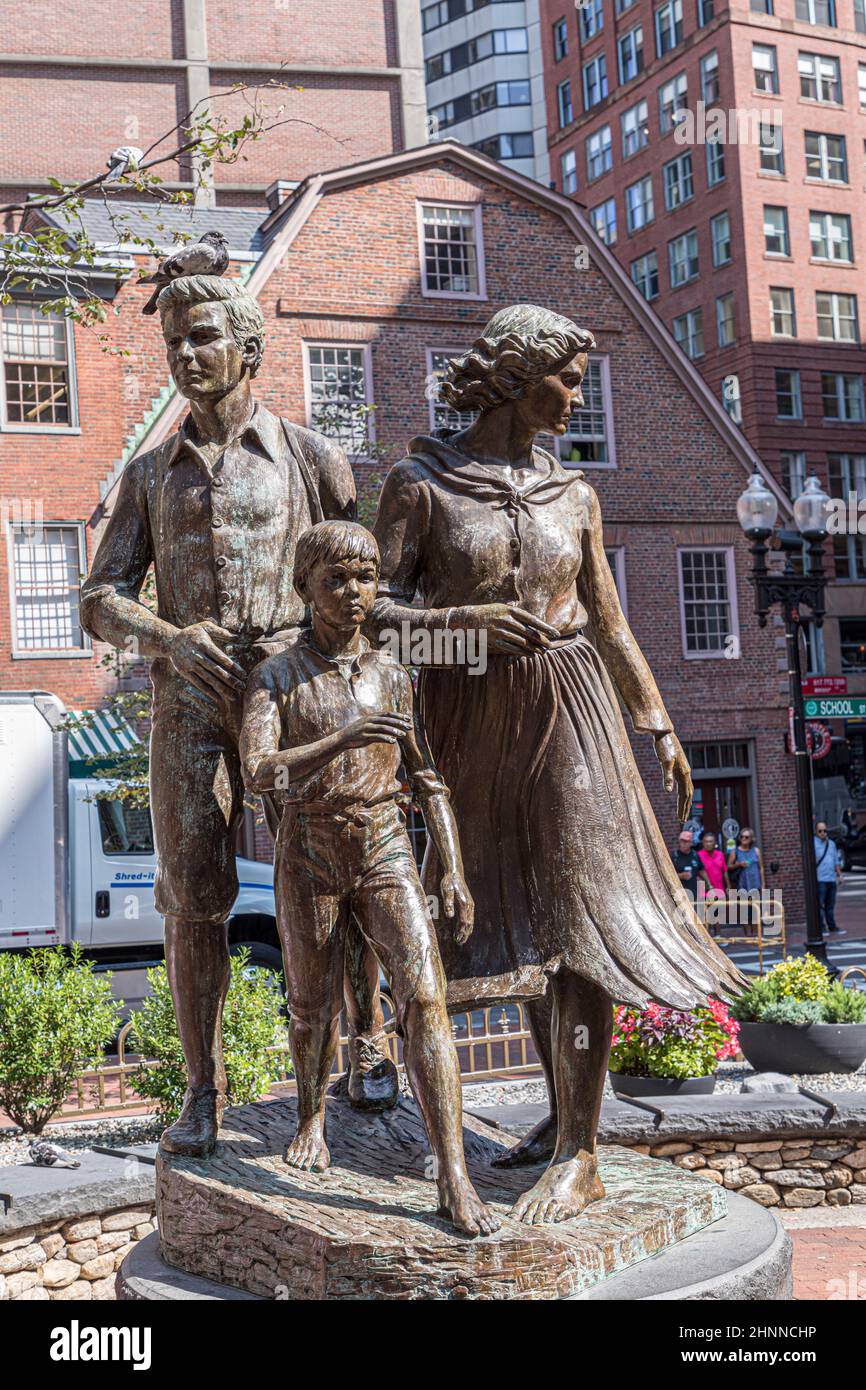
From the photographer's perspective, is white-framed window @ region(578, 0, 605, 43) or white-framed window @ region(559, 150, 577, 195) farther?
white-framed window @ region(559, 150, 577, 195)

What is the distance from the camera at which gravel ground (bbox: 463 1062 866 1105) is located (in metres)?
8.96

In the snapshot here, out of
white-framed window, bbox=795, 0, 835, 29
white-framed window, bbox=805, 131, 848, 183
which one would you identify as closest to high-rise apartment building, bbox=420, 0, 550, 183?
white-framed window, bbox=795, 0, 835, 29

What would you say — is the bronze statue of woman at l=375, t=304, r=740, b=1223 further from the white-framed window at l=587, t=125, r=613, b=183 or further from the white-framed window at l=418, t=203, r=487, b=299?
the white-framed window at l=587, t=125, r=613, b=183

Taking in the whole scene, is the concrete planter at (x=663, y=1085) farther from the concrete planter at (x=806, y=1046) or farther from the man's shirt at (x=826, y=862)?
the man's shirt at (x=826, y=862)

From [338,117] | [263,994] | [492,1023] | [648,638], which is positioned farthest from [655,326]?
[263,994]

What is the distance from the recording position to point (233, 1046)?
812 centimetres

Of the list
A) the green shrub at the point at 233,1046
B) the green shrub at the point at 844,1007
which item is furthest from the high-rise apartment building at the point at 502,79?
the green shrub at the point at 233,1046

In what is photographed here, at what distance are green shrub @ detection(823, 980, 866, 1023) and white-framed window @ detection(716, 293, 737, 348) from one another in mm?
38504

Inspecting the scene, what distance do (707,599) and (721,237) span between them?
71.0 ft

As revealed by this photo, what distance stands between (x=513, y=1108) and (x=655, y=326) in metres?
21.6

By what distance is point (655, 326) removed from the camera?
87.7 ft

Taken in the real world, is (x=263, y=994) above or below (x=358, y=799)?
below

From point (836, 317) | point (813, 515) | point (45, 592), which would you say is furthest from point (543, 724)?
point (836, 317)
